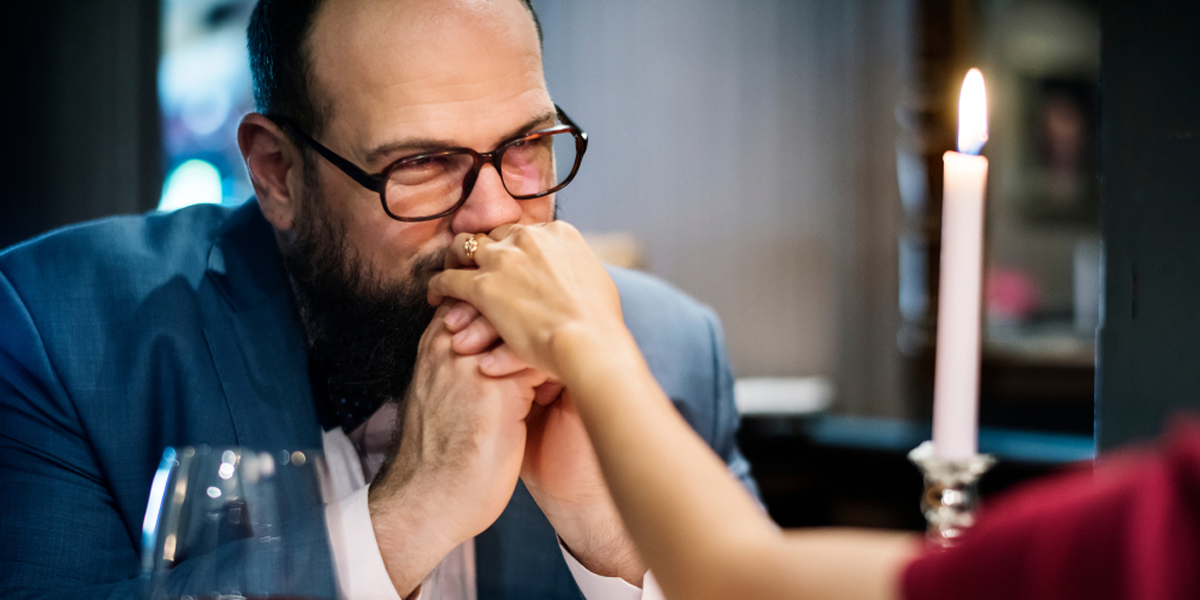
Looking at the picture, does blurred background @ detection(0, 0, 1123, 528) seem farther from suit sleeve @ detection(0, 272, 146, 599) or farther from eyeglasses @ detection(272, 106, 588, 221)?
suit sleeve @ detection(0, 272, 146, 599)

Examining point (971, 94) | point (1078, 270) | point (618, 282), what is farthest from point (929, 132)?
point (971, 94)

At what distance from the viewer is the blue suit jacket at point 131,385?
1.16 meters

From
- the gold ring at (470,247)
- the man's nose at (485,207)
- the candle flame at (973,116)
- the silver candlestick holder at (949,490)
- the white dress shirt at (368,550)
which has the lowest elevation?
the white dress shirt at (368,550)

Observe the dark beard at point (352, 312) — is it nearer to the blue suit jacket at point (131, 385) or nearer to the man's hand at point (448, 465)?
the blue suit jacket at point (131, 385)

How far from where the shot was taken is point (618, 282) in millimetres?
1749

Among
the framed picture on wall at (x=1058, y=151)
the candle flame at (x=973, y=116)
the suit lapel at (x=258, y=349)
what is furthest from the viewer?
the framed picture on wall at (x=1058, y=151)

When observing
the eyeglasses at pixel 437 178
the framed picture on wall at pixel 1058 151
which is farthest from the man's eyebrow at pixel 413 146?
the framed picture on wall at pixel 1058 151

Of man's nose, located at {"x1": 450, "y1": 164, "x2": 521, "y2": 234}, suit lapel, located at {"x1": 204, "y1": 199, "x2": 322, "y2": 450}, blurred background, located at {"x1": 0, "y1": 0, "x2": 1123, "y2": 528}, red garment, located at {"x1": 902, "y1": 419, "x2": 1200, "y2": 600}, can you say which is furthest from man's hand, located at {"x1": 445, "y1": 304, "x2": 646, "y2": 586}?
blurred background, located at {"x1": 0, "y1": 0, "x2": 1123, "y2": 528}

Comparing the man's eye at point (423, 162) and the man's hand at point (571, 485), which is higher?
the man's eye at point (423, 162)

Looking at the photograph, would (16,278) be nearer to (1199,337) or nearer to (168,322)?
(168,322)

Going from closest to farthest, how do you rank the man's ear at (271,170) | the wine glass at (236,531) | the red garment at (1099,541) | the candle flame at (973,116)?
the red garment at (1099,541), the wine glass at (236,531), the candle flame at (973,116), the man's ear at (271,170)

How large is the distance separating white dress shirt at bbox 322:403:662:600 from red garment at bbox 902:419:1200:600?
0.40 m

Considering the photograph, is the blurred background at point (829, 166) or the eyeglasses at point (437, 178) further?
the blurred background at point (829, 166)

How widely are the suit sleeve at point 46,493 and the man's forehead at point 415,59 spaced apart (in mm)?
597
